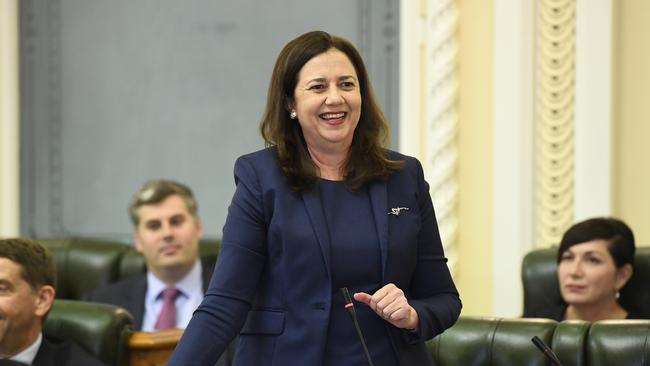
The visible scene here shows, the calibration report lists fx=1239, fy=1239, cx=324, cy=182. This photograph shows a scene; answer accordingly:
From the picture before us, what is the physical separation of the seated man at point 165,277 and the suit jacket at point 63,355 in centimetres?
144

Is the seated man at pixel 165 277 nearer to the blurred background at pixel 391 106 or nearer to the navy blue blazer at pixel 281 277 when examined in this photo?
the blurred background at pixel 391 106

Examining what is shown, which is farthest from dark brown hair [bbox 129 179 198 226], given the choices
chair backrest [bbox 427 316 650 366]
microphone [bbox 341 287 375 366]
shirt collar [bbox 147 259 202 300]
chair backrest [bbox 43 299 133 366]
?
microphone [bbox 341 287 375 366]

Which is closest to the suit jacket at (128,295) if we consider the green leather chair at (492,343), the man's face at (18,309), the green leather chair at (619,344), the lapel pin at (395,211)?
the man's face at (18,309)

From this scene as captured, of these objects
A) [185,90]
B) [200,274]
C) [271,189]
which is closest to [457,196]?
[200,274]

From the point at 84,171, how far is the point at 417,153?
1.91m

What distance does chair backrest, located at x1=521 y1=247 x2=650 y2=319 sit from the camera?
461cm

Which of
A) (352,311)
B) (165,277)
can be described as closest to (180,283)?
(165,277)

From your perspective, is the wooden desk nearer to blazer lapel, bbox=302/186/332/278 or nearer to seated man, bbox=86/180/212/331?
seated man, bbox=86/180/212/331

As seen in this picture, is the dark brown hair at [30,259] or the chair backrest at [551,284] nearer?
the dark brown hair at [30,259]

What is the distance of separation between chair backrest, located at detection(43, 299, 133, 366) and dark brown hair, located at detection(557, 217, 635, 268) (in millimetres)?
1683

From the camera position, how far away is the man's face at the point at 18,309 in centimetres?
394

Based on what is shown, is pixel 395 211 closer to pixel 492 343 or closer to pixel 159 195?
pixel 492 343

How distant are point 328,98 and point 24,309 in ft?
5.78

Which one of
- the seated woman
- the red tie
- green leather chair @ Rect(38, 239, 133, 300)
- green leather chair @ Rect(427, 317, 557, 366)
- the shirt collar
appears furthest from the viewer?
green leather chair @ Rect(38, 239, 133, 300)
